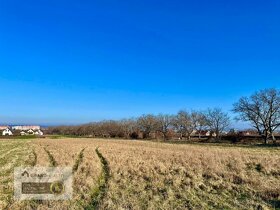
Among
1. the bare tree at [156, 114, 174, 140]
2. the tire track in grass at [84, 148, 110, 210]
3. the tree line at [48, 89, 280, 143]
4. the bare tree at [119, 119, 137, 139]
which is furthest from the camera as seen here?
the bare tree at [119, 119, 137, 139]

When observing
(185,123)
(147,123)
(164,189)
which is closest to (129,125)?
(147,123)

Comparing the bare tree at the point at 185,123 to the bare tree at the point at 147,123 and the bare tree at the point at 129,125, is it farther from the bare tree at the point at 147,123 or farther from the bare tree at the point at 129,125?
the bare tree at the point at 129,125

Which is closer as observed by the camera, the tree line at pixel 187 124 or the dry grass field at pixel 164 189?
the dry grass field at pixel 164 189

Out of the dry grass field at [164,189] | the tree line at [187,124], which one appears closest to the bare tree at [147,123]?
the tree line at [187,124]

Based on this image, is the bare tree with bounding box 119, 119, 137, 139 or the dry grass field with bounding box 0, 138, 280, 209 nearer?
the dry grass field with bounding box 0, 138, 280, 209

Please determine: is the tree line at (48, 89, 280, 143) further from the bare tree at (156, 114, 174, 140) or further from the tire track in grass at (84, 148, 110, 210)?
the tire track in grass at (84, 148, 110, 210)

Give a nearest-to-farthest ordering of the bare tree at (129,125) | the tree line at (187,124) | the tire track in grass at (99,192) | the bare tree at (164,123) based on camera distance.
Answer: the tire track in grass at (99,192)
the tree line at (187,124)
the bare tree at (164,123)
the bare tree at (129,125)

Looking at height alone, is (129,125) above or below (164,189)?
above

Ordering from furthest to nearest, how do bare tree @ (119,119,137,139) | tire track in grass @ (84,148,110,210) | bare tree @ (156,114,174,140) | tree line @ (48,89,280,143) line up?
bare tree @ (119,119,137,139)
bare tree @ (156,114,174,140)
tree line @ (48,89,280,143)
tire track in grass @ (84,148,110,210)

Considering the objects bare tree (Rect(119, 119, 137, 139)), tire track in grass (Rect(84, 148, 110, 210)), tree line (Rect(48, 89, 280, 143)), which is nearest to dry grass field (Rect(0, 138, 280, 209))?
tire track in grass (Rect(84, 148, 110, 210))

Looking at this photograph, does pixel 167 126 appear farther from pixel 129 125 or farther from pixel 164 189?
pixel 164 189

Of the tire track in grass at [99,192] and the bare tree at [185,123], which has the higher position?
the bare tree at [185,123]

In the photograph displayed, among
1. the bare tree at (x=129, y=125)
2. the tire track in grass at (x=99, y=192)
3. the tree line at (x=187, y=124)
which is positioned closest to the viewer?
the tire track in grass at (x=99, y=192)

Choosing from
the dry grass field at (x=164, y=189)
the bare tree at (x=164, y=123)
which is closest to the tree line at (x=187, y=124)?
the bare tree at (x=164, y=123)
